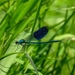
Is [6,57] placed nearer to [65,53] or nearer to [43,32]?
[43,32]

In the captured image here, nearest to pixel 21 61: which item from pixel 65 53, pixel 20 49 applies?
pixel 20 49

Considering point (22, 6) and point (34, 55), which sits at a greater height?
point (22, 6)

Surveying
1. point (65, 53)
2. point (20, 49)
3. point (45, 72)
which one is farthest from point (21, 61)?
point (65, 53)

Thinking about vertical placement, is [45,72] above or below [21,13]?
below

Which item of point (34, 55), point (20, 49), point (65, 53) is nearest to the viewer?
point (20, 49)

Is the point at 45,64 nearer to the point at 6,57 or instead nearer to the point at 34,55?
the point at 34,55

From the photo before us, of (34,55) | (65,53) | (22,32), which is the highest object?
(22,32)

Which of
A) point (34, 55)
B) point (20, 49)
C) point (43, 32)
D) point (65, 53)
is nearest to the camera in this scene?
point (43, 32)

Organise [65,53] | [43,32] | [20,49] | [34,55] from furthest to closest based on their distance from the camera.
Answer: [65,53] < [34,55] < [20,49] < [43,32]

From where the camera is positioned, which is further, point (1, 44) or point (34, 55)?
point (34, 55)

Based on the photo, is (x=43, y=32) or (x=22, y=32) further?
(x=22, y=32)
